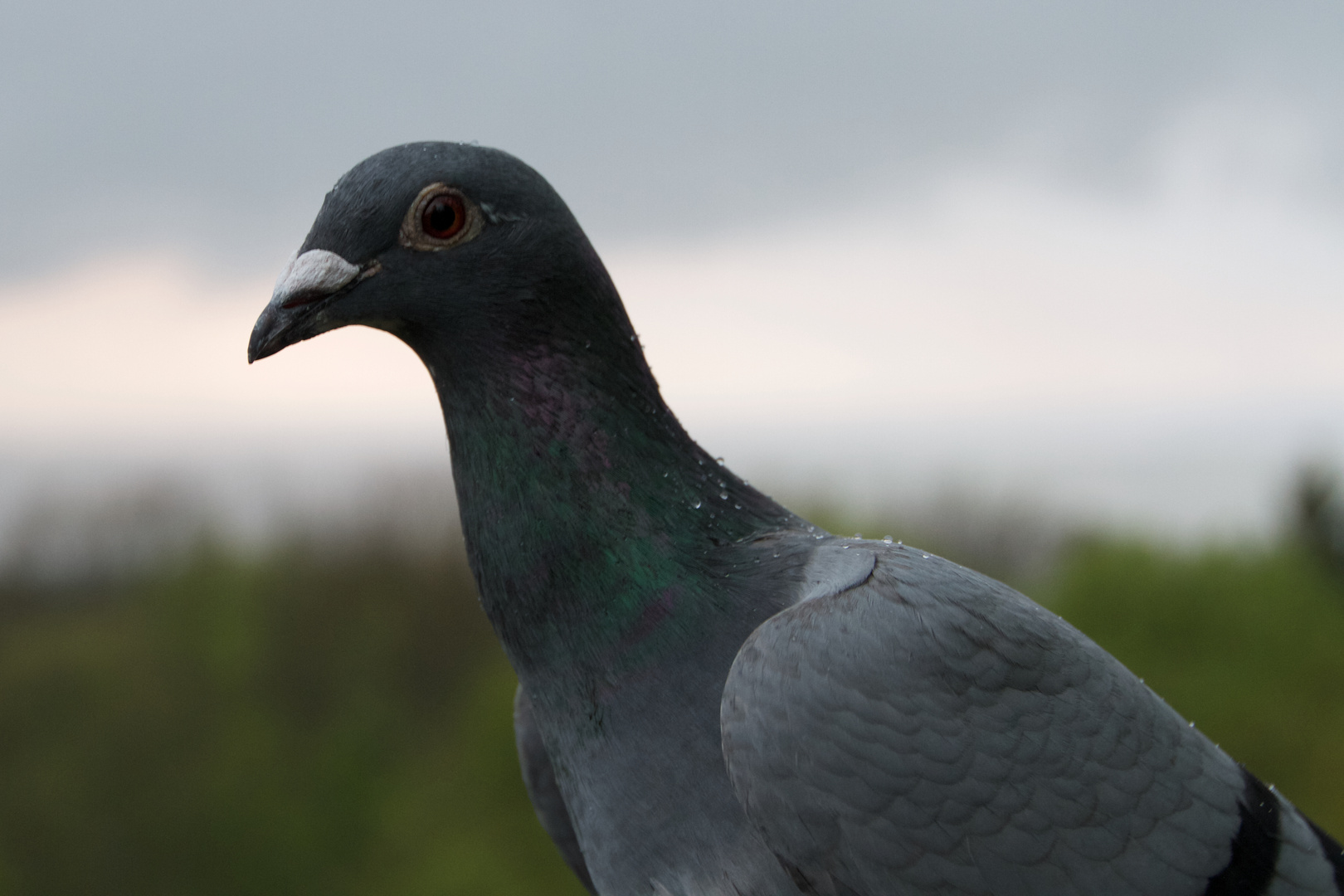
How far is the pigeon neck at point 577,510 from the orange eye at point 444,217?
→ 314 millimetres

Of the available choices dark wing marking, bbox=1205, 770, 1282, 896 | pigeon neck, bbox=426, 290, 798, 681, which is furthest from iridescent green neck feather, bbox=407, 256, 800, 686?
dark wing marking, bbox=1205, 770, 1282, 896

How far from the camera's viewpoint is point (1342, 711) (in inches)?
1079

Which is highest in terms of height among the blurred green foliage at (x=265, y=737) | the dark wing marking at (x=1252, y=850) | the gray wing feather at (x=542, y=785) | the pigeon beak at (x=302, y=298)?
the pigeon beak at (x=302, y=298)

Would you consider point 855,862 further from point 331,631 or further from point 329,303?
point 331,631

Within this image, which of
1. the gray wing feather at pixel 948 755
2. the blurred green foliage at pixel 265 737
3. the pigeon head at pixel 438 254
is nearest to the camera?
the gray wing feather at pixel 948 755

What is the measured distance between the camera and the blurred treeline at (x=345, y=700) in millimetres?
19234

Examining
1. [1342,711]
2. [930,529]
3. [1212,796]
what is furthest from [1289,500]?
[1212,796]

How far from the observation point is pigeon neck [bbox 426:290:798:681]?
2559 mm

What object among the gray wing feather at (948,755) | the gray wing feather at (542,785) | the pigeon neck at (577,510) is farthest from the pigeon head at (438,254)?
the gray wing feather at (542,785)

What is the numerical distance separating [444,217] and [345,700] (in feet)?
81.7

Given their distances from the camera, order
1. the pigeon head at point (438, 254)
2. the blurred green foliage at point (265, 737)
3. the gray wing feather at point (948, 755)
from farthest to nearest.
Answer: the blurred green foliage at point (265, 737) < the pigeon head at point (438, 254) < the gray wing feather at point (948, 755)

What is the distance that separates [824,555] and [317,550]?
2523cm

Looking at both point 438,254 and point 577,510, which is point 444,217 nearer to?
point 438,254

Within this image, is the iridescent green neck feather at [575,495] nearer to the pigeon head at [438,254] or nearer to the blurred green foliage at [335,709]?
the pigeon head at [438,254]
